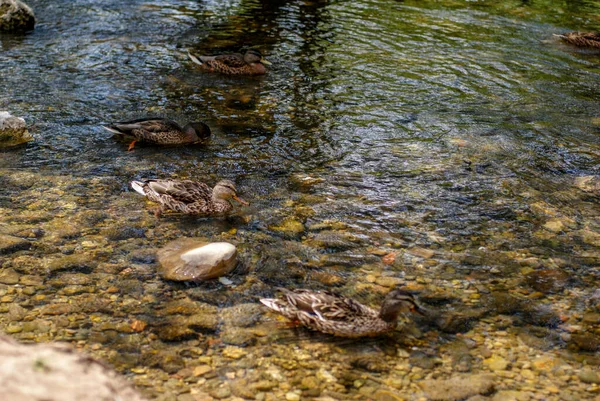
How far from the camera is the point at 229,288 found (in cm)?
675

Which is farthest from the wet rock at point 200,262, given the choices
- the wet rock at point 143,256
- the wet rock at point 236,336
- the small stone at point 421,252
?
the small stone at point 421,252

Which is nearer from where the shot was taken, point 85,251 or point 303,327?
point 303,327

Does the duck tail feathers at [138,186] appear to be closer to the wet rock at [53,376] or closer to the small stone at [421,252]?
the small stone at [421,252]

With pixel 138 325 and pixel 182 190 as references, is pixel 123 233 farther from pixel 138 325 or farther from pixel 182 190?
pixel 138 325

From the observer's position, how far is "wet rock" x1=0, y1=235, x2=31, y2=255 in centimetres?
722

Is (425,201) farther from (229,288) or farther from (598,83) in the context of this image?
(598,83)

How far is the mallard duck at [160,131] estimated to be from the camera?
10.3 m

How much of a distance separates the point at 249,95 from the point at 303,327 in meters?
7.29

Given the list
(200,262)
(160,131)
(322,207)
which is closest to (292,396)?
(200,262)

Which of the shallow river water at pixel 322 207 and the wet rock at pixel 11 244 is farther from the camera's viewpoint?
the wet rock at pixel 11 244

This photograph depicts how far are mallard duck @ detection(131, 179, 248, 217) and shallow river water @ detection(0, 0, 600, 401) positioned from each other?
170 mm

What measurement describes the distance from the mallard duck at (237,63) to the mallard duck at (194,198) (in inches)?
220

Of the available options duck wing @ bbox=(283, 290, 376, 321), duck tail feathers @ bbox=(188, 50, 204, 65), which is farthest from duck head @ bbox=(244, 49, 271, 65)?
duck wing @ bbox=(283, 290, 376, 321)


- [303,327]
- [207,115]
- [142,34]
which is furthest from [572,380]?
[142,34]
